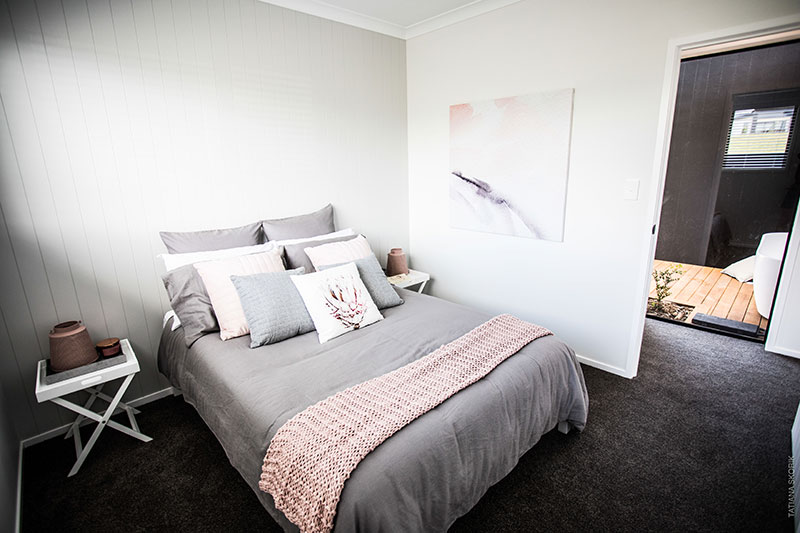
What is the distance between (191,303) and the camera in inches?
Answer: 85.4

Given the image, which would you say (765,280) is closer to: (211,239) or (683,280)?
(683,280)

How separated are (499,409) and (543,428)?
44 cm

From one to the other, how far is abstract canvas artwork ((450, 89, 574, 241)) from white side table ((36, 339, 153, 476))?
A: 2545 millimetres

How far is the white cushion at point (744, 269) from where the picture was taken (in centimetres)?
430

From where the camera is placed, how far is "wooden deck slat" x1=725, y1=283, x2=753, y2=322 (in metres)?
3.55

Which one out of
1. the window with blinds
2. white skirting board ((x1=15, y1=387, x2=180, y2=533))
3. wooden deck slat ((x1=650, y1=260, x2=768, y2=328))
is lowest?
white skirting board ((x1=15, y1=387, x2=180, y2=533))

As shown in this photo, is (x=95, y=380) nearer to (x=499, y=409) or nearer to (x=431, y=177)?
(x=499, y=409)

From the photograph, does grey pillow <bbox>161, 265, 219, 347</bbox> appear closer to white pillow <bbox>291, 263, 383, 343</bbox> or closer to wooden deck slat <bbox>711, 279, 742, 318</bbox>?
white pillow <bbox>291, 263, 383, 343</bbox>

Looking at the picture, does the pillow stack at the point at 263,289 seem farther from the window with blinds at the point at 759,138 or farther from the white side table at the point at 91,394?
the window with blinds at the point at 759,138

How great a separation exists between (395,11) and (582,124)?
1.64 meters

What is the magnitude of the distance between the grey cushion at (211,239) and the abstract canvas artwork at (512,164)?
1679 millimetres

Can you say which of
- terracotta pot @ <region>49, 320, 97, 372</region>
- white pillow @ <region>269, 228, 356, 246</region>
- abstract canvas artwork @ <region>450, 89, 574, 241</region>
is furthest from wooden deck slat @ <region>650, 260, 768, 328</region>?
terracotta pot @ <region>49, 320, 97, 372</region>

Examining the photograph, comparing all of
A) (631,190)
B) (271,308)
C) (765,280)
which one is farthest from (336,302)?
(765,280)

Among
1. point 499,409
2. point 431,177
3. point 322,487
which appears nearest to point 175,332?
point 322,487
